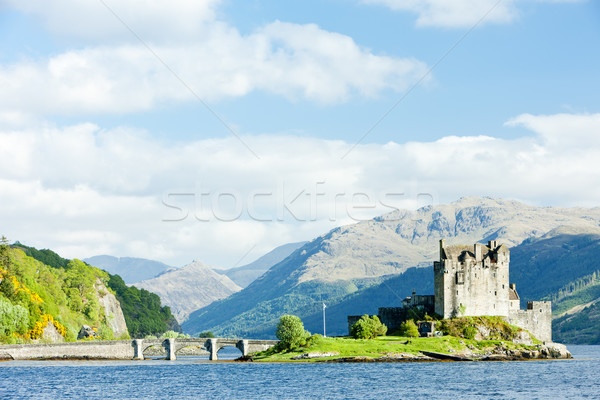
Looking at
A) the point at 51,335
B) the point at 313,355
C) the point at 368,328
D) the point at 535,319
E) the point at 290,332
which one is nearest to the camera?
the point at 313,355

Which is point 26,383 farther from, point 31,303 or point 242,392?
point 31,303

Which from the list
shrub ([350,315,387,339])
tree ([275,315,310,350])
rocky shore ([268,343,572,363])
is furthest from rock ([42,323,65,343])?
shrub ([350,315,387,339])

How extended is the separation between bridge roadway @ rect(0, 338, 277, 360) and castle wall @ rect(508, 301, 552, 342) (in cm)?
5434

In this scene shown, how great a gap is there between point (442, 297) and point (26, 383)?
81391mm

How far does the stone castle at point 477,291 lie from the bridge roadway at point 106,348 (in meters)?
39.6

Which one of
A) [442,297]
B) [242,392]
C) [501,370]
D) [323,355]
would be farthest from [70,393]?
[442,297]

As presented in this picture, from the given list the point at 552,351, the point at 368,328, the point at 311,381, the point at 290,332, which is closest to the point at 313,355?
the point at 290,332

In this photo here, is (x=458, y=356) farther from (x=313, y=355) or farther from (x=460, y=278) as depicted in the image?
(x=313, y=355)

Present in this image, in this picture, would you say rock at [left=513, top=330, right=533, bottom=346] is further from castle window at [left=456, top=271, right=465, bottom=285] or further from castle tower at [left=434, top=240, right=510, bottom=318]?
castle window at [left=456, top=271, right=465, bottom=285]

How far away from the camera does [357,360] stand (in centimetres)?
14400

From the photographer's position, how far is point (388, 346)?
145 m

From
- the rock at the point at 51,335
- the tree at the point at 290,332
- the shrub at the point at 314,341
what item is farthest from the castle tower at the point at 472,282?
the rock at the point at 51,335

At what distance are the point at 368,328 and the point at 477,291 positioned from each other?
77.1 feet

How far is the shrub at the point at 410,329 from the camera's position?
504 feet
